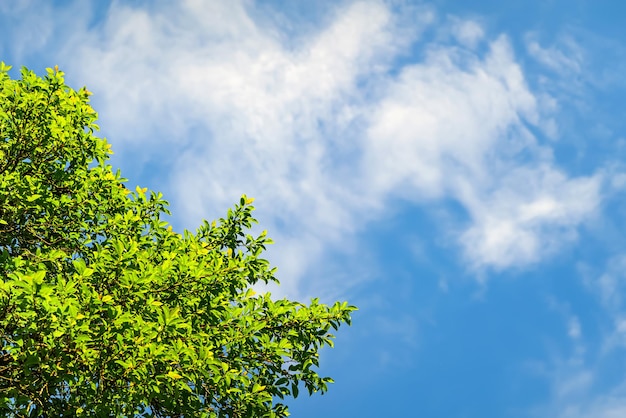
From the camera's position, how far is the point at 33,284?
979 cm

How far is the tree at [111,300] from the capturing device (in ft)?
35.2

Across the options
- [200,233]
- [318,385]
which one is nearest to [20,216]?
[200,233]

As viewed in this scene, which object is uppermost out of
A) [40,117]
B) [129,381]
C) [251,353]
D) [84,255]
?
[40,117]

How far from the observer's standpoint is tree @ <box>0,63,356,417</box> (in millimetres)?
10719

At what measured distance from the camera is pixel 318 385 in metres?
15.1

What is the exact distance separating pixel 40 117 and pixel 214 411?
7.51 meters

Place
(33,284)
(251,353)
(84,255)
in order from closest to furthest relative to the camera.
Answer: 1. (33,284)
2. (251,353)
3. (84,255)

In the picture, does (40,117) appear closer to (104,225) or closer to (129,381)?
(104,225)

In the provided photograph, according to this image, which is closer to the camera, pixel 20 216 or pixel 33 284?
pixel 33 284

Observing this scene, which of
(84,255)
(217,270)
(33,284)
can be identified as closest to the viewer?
(33,284)

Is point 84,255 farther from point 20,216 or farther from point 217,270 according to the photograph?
point 217,270

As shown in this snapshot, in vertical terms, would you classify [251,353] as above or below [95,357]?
above

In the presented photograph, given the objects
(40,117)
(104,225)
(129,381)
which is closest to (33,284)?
(129,381)

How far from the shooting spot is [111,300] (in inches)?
454
